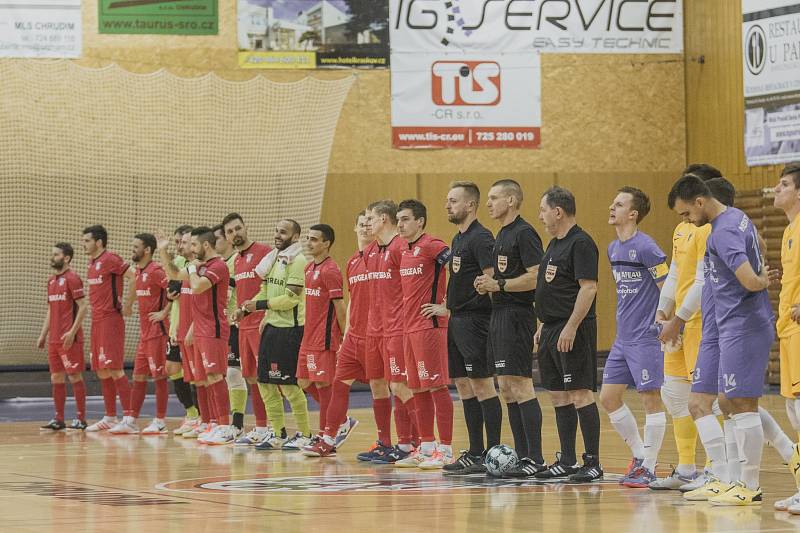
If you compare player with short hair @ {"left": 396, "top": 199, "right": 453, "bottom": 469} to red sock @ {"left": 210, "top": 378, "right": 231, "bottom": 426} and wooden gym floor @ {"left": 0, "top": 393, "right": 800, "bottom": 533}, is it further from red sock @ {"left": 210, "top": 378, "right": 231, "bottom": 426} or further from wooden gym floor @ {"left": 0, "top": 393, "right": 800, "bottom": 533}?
red sock @ {"left": 210, "top": 378, "right": 231, "bottom": 426}

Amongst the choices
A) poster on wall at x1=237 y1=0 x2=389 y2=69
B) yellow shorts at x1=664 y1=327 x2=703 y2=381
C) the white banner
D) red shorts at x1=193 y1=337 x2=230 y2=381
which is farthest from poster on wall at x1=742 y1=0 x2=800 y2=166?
yellow shorts at x1=664 y1=327 x2=703 y2=381

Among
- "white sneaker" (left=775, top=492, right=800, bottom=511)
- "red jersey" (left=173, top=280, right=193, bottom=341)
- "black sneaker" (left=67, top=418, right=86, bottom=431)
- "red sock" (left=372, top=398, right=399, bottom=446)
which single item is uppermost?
"red jersey" (left=173, top=280, right=193, bottom=341)

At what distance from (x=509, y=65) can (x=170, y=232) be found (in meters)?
6.65

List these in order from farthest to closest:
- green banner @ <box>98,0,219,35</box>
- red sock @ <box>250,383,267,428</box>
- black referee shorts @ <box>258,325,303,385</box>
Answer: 1. green banner @ <box>98,0,219,35</box>
2. red sock @ <box>250,383,267,428</box>
3. black referee shorts @ <box>258,325,303,385</box>

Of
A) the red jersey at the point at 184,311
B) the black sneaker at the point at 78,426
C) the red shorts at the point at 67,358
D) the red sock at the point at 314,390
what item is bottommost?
the black sneaker at the point at 78,426

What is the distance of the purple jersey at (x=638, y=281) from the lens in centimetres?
863

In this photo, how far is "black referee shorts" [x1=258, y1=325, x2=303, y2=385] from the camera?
1191 cm

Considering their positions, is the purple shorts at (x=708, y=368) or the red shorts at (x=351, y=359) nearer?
the purple shorts at (x=708, y=368)

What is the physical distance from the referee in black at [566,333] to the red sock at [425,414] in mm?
1481

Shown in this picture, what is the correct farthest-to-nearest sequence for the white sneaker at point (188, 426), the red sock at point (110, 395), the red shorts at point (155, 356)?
the red sock at point (110, 395), the red shorts at point (155, 356), the white sneaker at point (188, 426)

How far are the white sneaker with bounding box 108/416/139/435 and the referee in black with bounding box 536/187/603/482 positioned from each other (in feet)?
21.3

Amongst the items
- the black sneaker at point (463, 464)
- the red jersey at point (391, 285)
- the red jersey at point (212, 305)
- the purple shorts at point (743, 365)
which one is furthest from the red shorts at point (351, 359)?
the purple shorts at point (743, 365)

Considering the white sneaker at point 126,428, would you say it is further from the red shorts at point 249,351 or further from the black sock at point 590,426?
the black sock at point 590,426

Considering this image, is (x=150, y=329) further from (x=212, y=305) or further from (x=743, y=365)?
(x=743, y=365)
